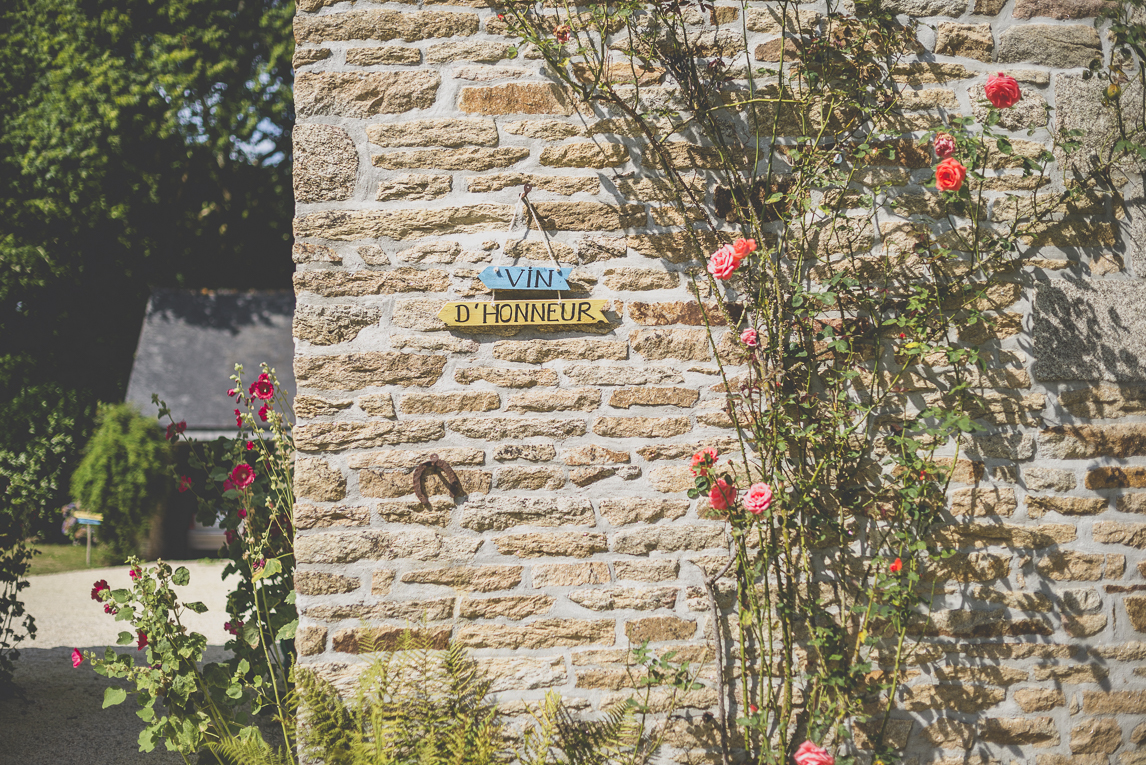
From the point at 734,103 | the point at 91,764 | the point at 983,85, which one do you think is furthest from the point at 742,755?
the point at 91,764

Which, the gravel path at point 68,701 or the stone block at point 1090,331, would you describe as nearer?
the stone block at point 1090,331

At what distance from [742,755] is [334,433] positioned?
1.83 m

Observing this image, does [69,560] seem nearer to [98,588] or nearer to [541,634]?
[98,588]

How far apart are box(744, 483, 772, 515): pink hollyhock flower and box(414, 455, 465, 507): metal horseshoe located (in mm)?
987

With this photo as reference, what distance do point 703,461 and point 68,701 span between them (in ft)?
13.0

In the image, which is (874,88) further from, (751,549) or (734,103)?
(751,549)

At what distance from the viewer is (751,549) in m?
2.51

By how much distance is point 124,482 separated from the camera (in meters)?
8.38

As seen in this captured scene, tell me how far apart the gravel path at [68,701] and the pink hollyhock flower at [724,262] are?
3350 mm

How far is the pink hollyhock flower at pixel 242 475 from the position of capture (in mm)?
2988

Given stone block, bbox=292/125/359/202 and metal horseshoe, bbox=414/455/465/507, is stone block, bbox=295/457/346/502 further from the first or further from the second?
stone block, bbox=292/125/359/202

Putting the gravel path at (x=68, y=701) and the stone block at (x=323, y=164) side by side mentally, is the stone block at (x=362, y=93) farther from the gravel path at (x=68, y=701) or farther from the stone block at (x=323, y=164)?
the gravel path at (x=68, y=701)

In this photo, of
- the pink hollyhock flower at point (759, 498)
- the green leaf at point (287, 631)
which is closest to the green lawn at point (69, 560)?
the green leaf at point (287, 631)

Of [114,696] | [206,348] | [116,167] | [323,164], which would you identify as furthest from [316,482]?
[116,167]
